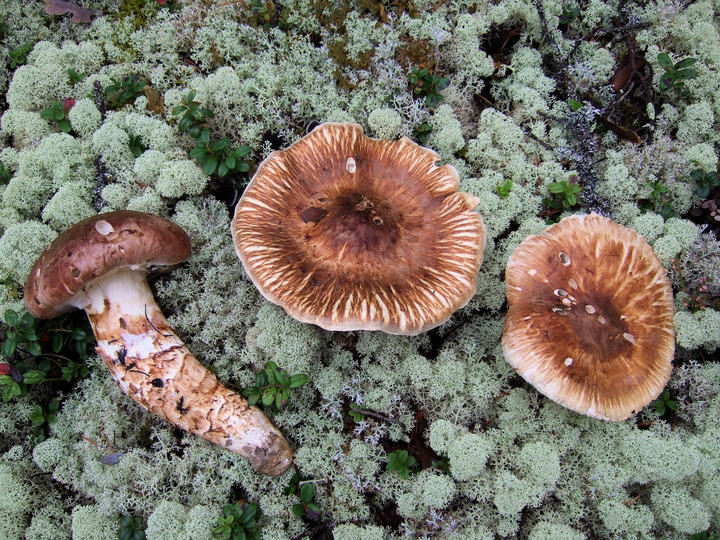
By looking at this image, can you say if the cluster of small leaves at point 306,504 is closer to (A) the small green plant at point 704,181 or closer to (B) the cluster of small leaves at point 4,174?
(B) the cluster of small leaves at point 4,174

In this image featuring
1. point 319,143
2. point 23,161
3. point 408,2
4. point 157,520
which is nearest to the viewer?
point 157,520

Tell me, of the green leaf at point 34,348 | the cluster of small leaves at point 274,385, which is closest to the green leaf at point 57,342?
the green leaf at point 34,348

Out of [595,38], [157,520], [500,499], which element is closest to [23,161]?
[157,520]

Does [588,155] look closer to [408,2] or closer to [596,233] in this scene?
[596,233]

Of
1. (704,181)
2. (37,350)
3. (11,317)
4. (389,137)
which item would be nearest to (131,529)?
(37,350)

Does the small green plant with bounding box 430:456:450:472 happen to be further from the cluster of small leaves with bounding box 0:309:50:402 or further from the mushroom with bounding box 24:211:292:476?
the cluster of small leaves with bounding box 0:309:50:402

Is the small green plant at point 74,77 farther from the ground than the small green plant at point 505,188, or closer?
closer
